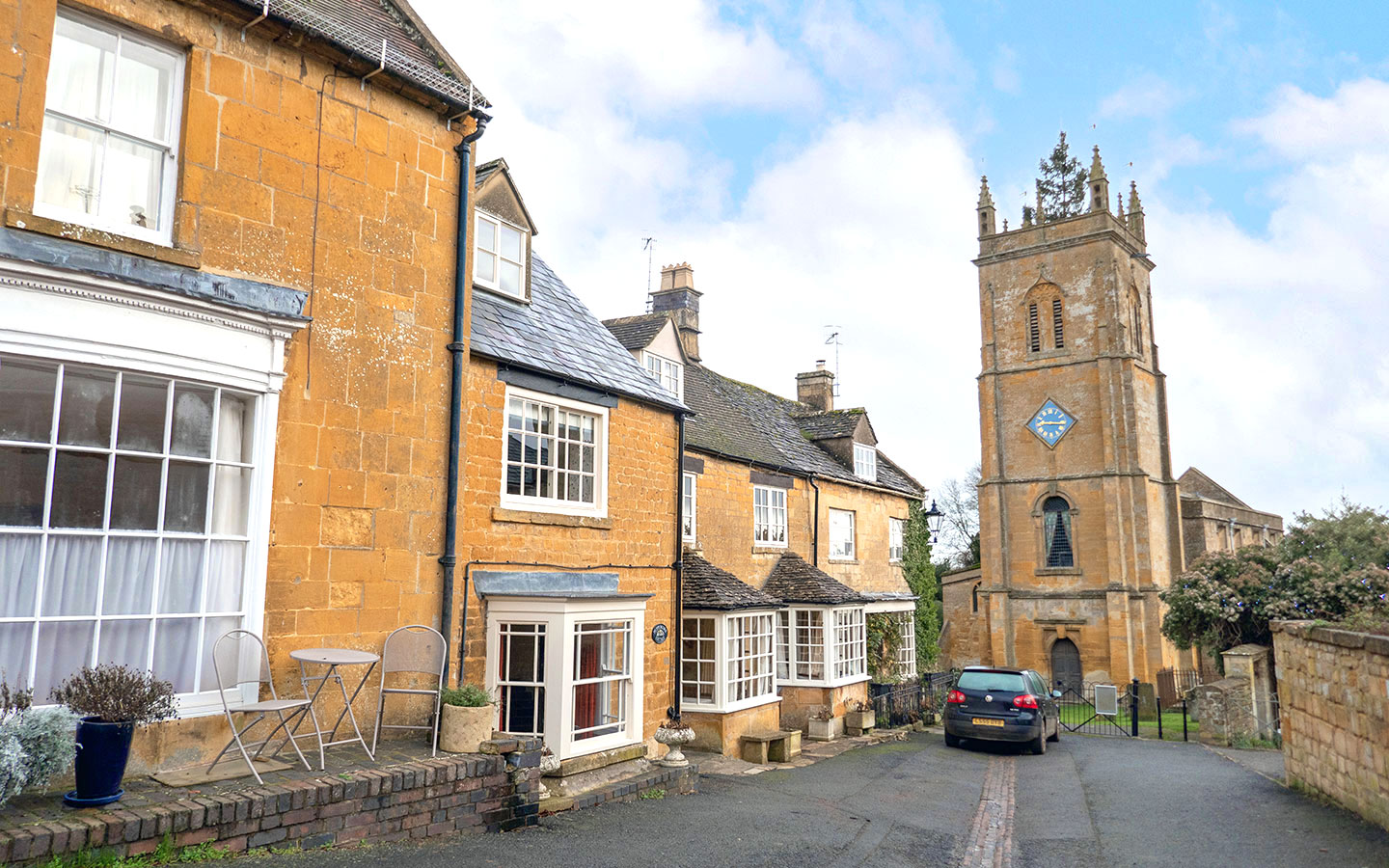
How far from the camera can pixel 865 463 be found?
2486 cm

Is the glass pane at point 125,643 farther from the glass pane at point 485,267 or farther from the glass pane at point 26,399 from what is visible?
the glass pane at point 485,267

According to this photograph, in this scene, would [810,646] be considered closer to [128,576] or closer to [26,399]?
[128,576]

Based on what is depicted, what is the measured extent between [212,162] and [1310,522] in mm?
32759

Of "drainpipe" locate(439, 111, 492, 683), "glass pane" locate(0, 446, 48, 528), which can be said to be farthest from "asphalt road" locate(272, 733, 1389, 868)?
"glass pane" locate(0, 446, 48, 528)

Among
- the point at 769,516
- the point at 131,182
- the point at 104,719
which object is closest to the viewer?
the point at 104,719

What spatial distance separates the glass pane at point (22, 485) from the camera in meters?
6.04

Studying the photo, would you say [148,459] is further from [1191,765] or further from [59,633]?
[1191,765]

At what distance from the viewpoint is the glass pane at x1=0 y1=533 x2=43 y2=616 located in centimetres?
598

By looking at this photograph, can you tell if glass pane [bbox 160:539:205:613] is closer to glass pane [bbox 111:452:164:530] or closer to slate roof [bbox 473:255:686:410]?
glass pane [bbox 111:452:164:530]

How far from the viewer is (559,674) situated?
1003cm

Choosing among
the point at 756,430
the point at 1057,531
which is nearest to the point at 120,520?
the point at 756,430

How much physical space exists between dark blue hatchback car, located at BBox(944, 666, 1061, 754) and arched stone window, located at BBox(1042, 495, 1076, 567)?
21.6m

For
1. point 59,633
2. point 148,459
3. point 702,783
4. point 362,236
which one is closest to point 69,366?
point 148,459

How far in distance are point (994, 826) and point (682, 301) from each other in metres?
15.3
